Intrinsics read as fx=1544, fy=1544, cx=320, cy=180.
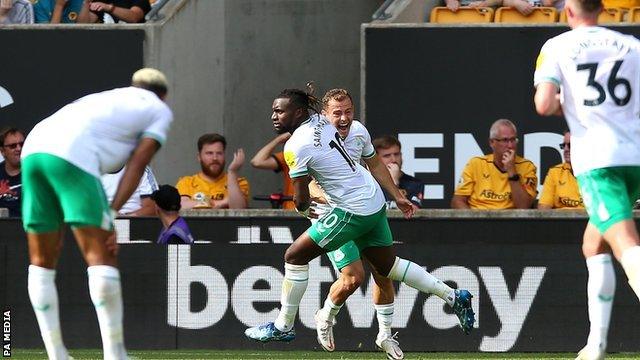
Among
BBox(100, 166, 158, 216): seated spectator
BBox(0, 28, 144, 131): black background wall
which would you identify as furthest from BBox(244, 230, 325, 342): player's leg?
BBox(0, 28, 144, 131): black background wall

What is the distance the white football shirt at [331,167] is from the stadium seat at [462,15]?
15.4 ft

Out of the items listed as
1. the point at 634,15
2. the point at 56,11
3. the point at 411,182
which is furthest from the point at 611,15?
the point at 56,11

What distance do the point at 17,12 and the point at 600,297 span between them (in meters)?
9.13

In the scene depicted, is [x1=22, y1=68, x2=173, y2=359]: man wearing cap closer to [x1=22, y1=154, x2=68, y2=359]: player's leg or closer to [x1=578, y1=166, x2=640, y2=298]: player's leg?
[x1=22, y1=154, x2=68, y2=359]: player's leg

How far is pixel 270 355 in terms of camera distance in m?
11.9

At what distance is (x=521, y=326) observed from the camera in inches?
479

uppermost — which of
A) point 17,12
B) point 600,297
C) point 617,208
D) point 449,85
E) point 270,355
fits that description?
point 17,12

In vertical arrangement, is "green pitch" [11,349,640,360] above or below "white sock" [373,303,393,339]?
below

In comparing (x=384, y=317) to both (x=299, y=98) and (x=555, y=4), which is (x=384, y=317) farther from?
(x=555, y=4)

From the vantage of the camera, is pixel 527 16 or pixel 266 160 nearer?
pixel 266 160

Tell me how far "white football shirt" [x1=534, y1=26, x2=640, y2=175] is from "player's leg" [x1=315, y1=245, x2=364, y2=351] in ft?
10.9

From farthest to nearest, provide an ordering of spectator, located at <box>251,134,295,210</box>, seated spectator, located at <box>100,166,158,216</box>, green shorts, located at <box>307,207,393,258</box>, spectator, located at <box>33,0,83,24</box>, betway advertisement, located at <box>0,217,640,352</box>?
spectator, located at <box>33,0,83,24</box>, spectator, located at <box>251,134,295,210</box>, seated spectator, located at <box>100,166,158,216</box>, betway advertisement, located at <box>0,217,640,352</box>, green shorts, located at <box>307,207,393,258</box>

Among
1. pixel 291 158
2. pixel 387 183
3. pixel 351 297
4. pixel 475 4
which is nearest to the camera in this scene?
pixel 291 158

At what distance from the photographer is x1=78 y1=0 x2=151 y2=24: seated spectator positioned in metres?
15.8
